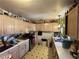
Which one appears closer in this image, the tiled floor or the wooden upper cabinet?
the tiled floor

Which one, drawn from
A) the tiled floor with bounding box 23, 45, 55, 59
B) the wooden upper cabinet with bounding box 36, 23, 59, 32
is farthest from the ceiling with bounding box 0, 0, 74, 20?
the wooden upper cabinet with bounding box 36, 23, 59, 32

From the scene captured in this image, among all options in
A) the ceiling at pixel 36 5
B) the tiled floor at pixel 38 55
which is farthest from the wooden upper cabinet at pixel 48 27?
the ceiling at pixel 36 5

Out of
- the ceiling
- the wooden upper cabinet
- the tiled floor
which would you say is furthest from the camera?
the wooden upper cabinet

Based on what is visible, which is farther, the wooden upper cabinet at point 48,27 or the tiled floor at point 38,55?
the wooden upper cabinet at point 48,27

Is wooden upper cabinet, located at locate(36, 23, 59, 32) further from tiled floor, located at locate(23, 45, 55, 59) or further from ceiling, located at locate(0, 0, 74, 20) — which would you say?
ceiling, located at locate(0, 0, 74, 20)

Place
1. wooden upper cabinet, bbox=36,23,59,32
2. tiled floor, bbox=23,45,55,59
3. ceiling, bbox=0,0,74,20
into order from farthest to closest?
wooden upper cabinet, bbox=36,23,59,32
tiled floor, bbox=23,45,55,59
ceiling, bbox=0,0,74,20

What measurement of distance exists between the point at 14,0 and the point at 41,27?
18.6ft

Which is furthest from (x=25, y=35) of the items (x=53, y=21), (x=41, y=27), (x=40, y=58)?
(x=53, y=21)

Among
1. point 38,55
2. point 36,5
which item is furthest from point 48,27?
point 36,5

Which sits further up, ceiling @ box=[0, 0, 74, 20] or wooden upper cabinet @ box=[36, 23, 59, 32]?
ceiling @ box=[0, 0, 74, 20]

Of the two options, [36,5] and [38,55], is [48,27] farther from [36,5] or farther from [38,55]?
[36,5]

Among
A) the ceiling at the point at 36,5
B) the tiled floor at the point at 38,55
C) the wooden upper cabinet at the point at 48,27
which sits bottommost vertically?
the tiled floor at the point at 38,55

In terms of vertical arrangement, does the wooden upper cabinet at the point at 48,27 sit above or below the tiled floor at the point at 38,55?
above

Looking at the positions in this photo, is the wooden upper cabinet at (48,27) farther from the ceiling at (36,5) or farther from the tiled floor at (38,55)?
the ceiling at (36,5)
